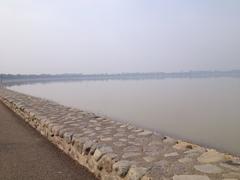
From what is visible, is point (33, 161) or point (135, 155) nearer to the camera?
point (135, 155)

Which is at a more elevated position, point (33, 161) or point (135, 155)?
point (135, 155)

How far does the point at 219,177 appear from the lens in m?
3.63

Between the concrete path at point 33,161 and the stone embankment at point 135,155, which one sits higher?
the stone embankment at point 135,155

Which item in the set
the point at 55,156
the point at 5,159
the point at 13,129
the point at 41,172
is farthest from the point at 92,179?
the point at 13,129

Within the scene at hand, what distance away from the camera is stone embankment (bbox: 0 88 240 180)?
3.90 meters

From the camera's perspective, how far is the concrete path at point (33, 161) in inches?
203

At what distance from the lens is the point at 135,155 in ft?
15.8

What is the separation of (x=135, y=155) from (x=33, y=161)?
205cm

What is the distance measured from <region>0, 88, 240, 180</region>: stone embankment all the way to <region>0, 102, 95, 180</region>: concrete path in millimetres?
186

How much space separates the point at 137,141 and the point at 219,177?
2.22 meters

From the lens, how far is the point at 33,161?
19.6 ft

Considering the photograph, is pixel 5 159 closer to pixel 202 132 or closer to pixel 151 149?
pixel 151 149

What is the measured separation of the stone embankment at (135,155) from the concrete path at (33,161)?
0.19 m

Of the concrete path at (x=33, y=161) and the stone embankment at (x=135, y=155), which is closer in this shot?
the stone embankment at (x=135, y=155)
